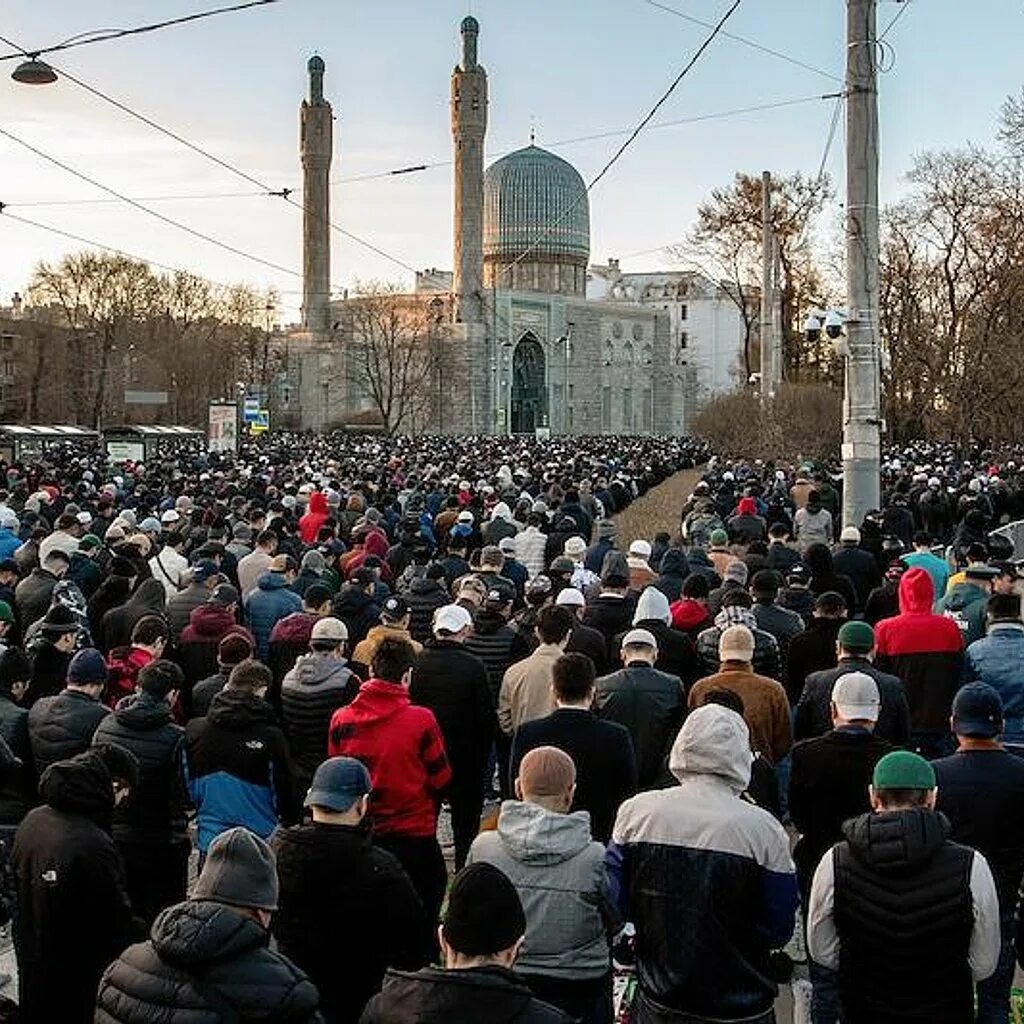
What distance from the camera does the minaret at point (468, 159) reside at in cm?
8044

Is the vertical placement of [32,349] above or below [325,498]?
above

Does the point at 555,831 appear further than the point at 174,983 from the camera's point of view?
Yes

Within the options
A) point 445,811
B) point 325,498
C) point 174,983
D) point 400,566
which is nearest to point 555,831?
point 174,983

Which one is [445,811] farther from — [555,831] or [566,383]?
[566,383]

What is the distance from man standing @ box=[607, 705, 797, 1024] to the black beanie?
0.94 metres

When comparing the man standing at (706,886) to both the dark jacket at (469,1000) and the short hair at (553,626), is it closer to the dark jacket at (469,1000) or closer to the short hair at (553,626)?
the dark jacket at (469,1000)

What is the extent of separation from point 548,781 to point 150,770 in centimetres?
218

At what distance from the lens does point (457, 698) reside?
23.9ft

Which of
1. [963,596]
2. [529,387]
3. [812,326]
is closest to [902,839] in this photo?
[963,596]

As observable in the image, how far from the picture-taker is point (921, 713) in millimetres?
8430

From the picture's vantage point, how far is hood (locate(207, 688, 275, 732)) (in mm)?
6082

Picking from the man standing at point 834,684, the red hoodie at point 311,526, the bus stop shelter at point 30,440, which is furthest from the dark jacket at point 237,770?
the bus stop shelter at point 30,440

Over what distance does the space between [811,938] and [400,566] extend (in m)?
9.10

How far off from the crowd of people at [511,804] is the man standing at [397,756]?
1 cm
